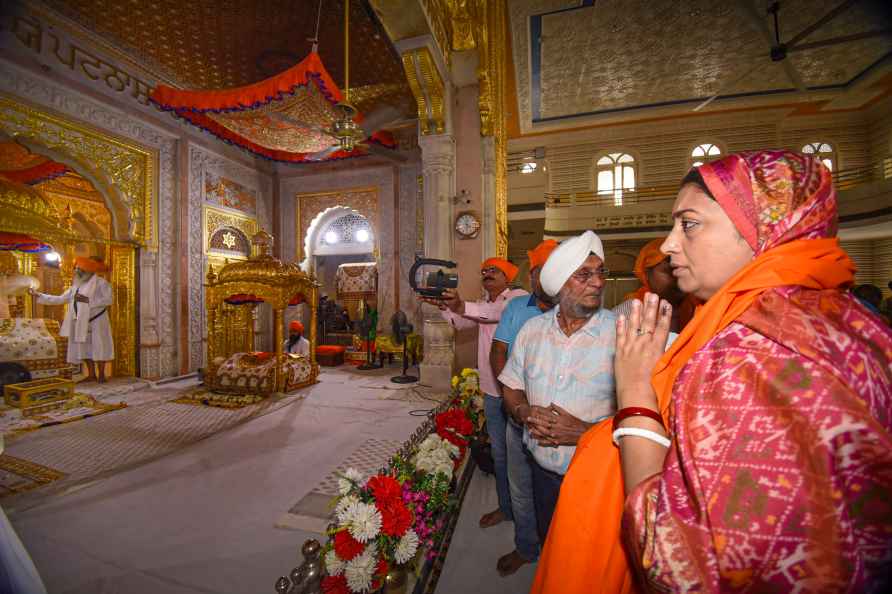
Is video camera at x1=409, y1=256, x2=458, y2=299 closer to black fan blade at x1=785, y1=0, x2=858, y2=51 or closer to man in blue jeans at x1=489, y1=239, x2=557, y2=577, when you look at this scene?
man in blue jeans at x1=489, y1=239, x2=557, y2=577

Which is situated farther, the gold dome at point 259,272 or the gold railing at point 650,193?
the gold railing at point 650,193

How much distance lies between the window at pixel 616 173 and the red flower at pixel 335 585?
14051 mm

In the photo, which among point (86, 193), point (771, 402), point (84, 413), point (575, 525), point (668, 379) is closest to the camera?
point (771, 402)

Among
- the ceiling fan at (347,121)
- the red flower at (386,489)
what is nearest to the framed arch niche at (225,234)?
the ceiling fan at (347,121)

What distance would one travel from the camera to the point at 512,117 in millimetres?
11359

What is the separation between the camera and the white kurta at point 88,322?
659 centimetres

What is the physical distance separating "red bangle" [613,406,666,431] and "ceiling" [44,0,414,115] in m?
6.41

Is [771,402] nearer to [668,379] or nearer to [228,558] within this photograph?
[668,379]

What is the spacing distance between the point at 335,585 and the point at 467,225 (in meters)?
5.14

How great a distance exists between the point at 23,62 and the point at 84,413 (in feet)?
18.2

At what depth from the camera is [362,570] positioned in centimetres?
154

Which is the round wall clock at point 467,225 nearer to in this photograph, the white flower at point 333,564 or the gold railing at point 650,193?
the white flower at point 333,564

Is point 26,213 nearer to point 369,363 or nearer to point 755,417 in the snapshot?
point 369,363

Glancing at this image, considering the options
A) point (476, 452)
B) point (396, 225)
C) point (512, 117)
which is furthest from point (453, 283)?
point (512, 117)
